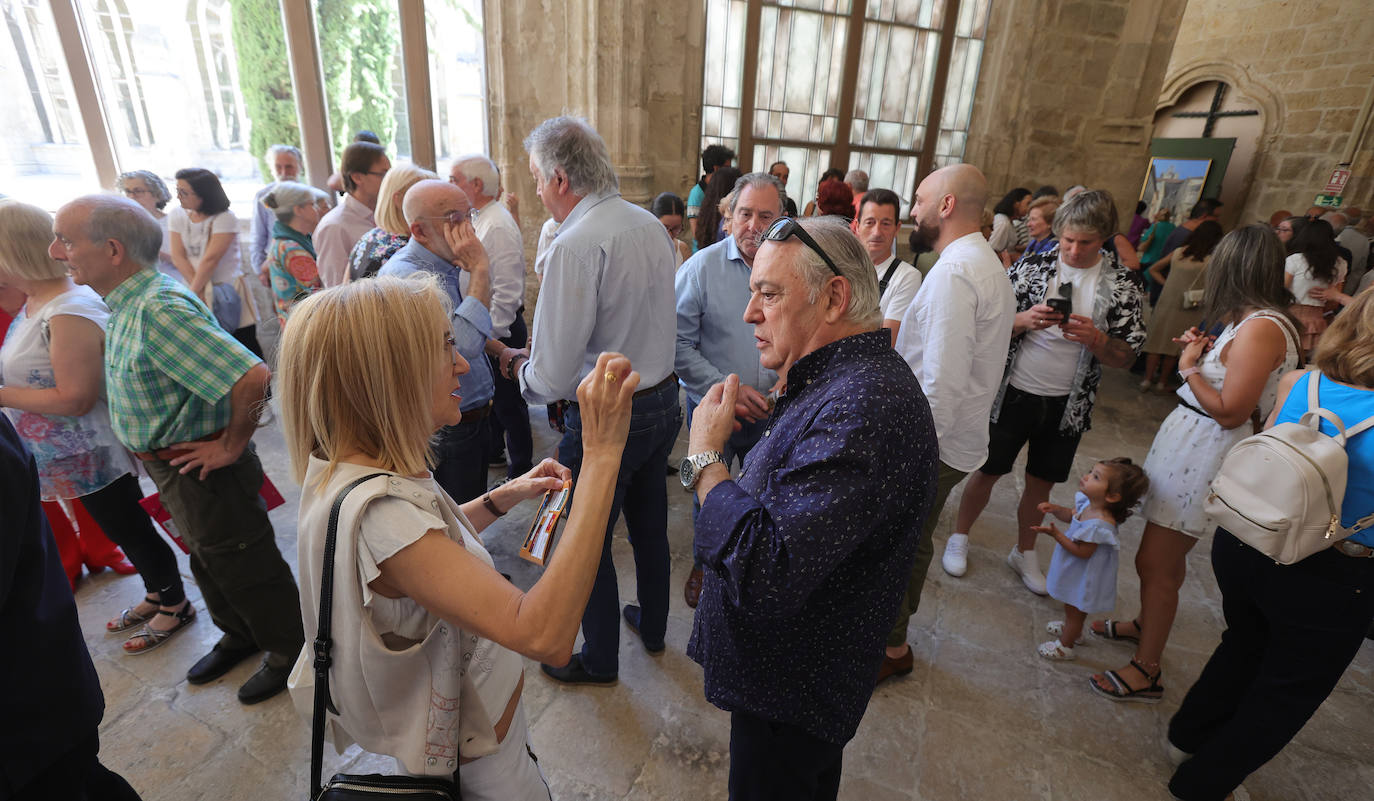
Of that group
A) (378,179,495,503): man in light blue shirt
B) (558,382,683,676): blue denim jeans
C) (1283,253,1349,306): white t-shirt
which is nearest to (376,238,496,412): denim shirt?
(378,179,495,503): man in light blue shirt

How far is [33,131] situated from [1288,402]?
8.48 metres

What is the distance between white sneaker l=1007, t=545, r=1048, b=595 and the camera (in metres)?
3.27

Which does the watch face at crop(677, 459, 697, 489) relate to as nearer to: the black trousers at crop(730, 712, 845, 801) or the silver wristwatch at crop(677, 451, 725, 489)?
the silver wristwatch at crop(677, 451, 725, 489)

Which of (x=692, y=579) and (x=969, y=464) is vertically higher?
(x=969, y=464)

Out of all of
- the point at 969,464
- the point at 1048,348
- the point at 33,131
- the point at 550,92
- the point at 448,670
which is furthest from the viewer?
the point at 550,92

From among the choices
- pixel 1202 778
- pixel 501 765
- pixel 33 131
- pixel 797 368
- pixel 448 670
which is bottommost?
pixel 1202 778

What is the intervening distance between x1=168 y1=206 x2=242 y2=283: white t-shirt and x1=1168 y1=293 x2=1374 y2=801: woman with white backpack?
18.5ft

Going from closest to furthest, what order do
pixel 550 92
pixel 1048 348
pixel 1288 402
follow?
pixel 1288 402 < pixel 1048 348 < pixel 550 92

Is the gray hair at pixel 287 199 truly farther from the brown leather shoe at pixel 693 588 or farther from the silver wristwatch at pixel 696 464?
the silver wristwatch at pixel 696 464

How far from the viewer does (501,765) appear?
1292mm

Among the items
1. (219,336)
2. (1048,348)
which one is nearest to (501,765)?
(219,336)

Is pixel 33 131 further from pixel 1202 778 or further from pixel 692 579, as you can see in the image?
pixel 1202 778

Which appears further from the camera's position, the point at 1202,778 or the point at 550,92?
the point at 550,92

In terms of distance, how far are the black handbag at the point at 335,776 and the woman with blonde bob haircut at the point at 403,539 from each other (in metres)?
0.02
